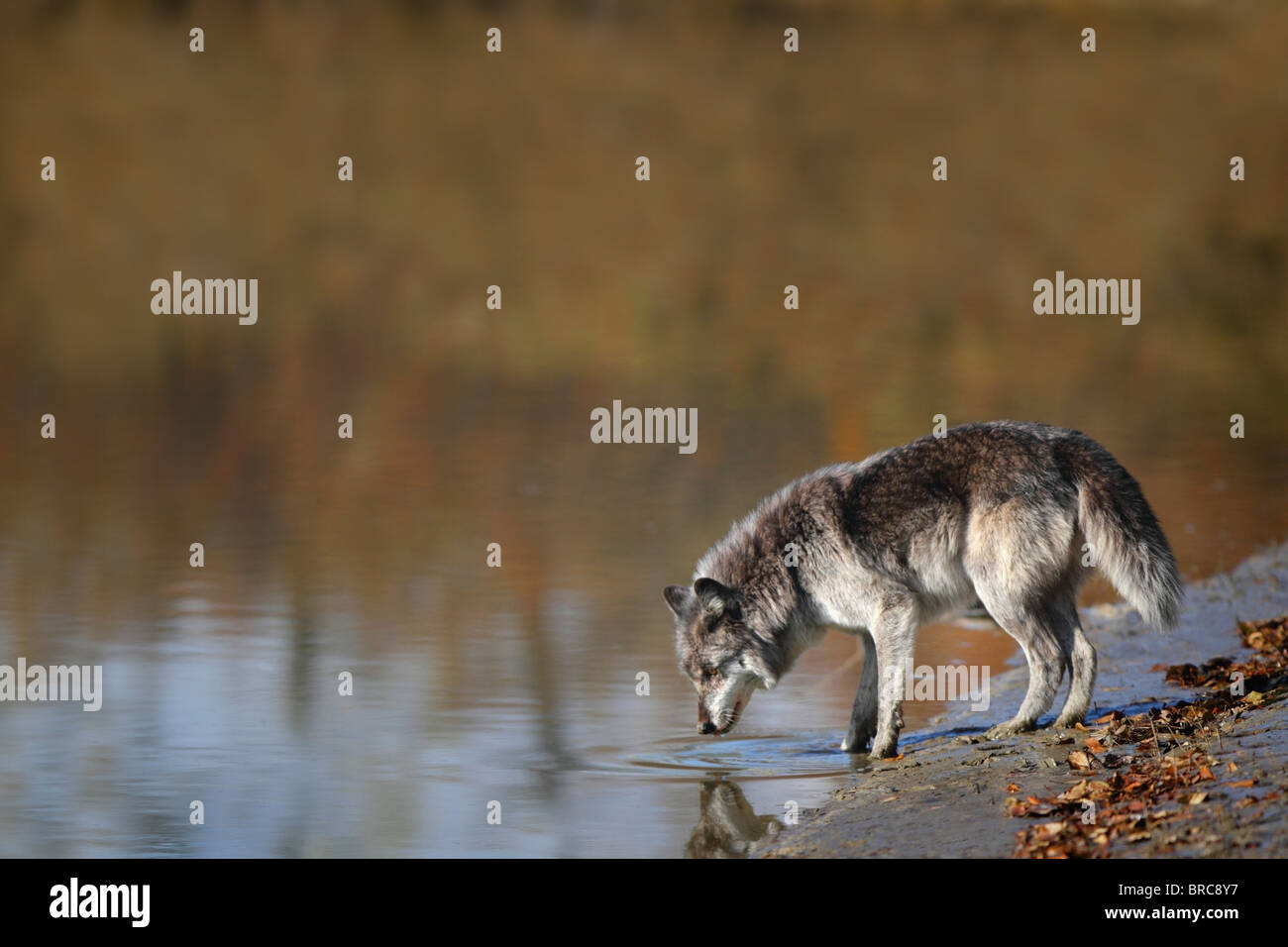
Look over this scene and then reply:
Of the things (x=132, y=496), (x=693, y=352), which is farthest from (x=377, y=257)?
(x=132, y=496)

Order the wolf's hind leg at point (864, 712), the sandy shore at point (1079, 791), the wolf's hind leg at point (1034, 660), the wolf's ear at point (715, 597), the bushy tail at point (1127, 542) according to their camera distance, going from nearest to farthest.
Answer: the sandy shore at point (1079, 791)
the bushy tail at point (1127, 542)
the wolf's hind leg at point (1034, 660)
the wolf's ear at point (715, 597)
the wolf's hind leg at point (864, 712)

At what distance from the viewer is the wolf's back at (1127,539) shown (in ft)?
32.3

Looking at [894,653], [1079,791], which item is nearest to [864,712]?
[894,653]

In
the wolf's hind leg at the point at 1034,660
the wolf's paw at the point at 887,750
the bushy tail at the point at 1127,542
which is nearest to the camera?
the bushy tail at the point at 1127,542

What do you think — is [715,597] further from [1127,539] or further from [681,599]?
[1127,539]

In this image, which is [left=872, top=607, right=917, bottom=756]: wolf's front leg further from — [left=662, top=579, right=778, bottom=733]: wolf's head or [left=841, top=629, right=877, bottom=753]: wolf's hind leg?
[left=662, top=579, right=778, bottom=733]: wolf's head

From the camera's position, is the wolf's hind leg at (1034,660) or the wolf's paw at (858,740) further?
the wolf's paw at (858,740)

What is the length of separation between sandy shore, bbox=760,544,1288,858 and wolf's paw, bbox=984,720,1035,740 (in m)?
0.07

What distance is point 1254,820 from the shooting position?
696 centimetres

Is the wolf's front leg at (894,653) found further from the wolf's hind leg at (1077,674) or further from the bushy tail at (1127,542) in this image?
the bushy tail at (1127,542)

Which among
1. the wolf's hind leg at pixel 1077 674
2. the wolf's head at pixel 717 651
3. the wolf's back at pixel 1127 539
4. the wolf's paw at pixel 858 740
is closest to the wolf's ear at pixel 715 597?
the wolf's head at pixel 717 651

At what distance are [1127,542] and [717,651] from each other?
2527 mm

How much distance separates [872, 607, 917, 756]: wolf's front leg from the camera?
10.0 m

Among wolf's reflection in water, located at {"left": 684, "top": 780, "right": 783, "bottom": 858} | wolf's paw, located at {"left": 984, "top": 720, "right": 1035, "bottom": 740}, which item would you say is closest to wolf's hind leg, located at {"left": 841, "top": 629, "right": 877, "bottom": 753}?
wolf's paw, located at {"left": 984, "top": 720, "right": 1035, "bottom": 740}
